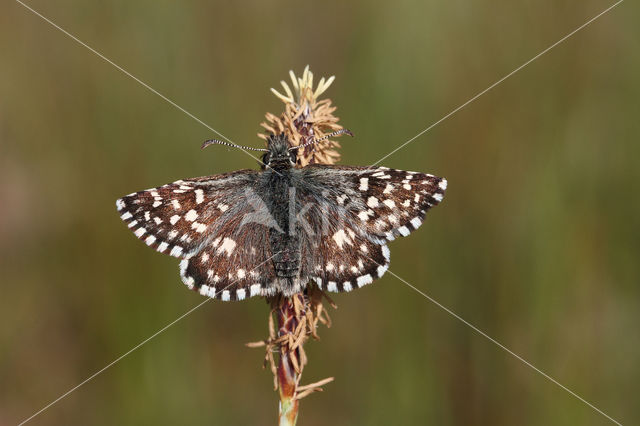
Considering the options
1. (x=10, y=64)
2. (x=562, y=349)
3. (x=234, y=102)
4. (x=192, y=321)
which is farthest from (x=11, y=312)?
(x=562, y=349)

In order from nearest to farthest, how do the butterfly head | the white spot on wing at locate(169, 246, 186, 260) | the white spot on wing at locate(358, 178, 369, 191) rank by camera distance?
the butterfly head → the white spot on wing at locate(169, 246, 186, 260) → the white spot on wing at locate(358, 178, 369, 191)

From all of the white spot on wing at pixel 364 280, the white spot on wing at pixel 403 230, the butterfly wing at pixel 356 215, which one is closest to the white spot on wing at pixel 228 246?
the butterfly wing at pixel 356 215

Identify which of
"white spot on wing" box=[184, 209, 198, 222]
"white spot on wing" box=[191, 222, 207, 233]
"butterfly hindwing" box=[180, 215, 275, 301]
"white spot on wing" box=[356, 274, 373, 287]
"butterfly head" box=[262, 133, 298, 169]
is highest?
"butterfly head" box=[262, 133, 298, 169]

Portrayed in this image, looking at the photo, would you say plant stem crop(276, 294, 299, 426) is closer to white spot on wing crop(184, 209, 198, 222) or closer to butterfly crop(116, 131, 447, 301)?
butterfly crop(116, 131, 447, 301)

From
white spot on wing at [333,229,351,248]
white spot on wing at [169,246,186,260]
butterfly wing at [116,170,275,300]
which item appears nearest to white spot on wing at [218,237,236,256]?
butterfly wing at [116,170,275,300]

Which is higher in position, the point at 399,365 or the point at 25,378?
the point at 25,378

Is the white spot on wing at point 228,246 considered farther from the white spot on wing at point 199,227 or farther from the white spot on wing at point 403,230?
the white spot on wing at point 403,230

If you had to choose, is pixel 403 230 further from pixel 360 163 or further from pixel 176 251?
pixel 360 163

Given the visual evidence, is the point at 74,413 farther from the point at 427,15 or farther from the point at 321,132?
the point at 427,15
